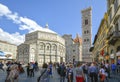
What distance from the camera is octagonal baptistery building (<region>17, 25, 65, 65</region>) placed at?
77125 mm

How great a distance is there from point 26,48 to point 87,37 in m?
36.6

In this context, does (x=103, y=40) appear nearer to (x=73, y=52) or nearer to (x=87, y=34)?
(x=87, y=34)

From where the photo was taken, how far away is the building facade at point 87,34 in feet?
336

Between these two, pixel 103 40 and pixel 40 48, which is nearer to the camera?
pixel 103 40

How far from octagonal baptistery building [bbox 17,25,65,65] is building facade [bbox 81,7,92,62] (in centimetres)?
1348

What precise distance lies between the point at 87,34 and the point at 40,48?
30.9 m

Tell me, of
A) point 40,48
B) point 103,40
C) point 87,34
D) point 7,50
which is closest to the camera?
point 103,40

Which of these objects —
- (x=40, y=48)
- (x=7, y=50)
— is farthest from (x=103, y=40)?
(x=7, y=50)

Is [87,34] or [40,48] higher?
[87,34]

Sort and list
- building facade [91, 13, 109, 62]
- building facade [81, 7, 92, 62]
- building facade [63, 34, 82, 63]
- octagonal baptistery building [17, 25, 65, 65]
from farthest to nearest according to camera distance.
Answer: building facade [63, 34, 82, 63], building facade [81, 7, 92, 62], octagonal baptistery building [17, 25, 65, 65], building facade [91, 13, 109, 62]

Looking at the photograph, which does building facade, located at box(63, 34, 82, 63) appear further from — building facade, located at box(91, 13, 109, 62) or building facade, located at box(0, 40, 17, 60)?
building facade, located at box(91, 13, 109, 62)

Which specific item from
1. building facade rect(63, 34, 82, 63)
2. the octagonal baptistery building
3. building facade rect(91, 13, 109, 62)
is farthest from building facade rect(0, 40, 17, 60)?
building facade rect(91, 13, 109, 62)

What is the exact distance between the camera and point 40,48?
269 feet

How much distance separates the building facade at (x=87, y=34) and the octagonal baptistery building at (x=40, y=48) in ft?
44.2
